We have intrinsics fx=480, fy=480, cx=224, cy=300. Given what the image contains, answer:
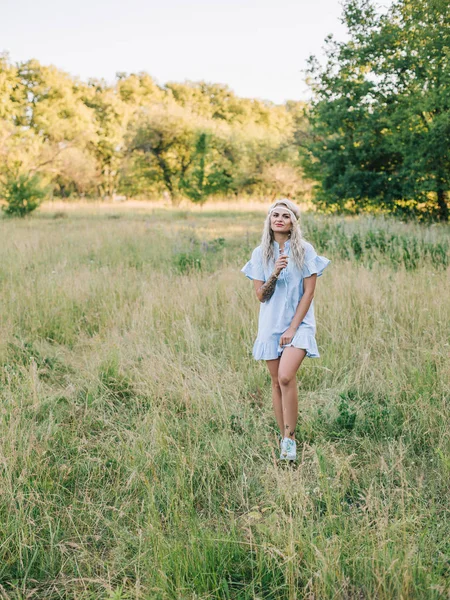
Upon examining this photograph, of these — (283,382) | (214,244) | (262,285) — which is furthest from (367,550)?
(214,244)

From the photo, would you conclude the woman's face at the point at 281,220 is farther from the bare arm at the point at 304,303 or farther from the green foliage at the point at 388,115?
the green foliage at the point at 388,115

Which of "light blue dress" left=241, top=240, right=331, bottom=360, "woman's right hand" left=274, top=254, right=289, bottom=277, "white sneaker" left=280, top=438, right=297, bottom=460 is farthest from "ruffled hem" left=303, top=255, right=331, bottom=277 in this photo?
"white sneaker" left=280, top=438, right=297, bottom=460

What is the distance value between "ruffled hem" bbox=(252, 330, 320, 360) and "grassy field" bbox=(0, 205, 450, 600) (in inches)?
23.5

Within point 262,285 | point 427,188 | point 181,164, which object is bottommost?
point 262,285

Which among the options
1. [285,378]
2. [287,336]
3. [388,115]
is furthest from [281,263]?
[388,115]

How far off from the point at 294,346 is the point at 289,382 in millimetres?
233

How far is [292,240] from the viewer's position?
3.15 metres

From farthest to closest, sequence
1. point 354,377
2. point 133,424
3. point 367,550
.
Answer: point 354,377 < point 133,424 < point 367,550

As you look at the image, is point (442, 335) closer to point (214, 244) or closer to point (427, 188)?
point (214, 244)

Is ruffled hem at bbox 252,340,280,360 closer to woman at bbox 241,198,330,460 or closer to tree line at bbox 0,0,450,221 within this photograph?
woman at bbox 241,198,330,460

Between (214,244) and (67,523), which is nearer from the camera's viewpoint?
(67,523)

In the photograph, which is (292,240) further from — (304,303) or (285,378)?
(285,378)

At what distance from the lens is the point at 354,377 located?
423cm

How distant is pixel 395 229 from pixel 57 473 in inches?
325
